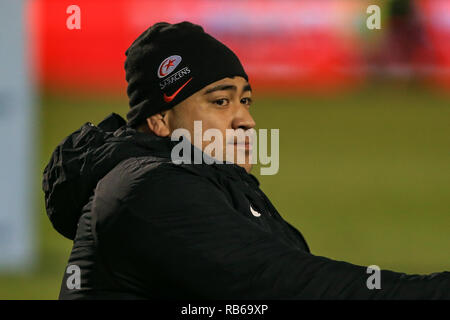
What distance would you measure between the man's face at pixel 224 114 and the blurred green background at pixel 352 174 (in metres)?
4.00

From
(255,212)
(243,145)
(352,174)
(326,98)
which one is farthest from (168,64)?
(326,98)

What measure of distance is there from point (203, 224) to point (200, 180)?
0.45 feet

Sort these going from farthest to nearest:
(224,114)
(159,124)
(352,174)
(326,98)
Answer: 1. (326,98)
2. (352,174)
3. (159,124)
4. (224,114)

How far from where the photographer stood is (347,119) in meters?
16.3

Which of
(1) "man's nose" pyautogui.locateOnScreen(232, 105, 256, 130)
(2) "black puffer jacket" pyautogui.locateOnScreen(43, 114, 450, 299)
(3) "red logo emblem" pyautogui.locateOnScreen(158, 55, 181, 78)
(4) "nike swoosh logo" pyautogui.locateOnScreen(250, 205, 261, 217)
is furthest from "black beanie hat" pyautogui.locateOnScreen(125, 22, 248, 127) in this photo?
(4) "nike swoosh logo" pyautogui.locateOnScreen(250, 205, 261, 217)

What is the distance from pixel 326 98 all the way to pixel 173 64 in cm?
1675

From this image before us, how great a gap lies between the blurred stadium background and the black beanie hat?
515cm

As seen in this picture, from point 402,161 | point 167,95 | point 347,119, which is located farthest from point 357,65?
point 167,95

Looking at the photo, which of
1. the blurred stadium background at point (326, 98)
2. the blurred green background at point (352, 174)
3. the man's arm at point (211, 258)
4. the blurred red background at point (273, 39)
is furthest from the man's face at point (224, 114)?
the blurred red background at point (273, 39)

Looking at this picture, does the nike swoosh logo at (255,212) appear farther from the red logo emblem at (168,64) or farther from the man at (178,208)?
the red logo emblem at (168,64)

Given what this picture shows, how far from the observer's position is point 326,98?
18969mm

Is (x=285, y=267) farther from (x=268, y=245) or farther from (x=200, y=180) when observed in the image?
(x=200, y=180)

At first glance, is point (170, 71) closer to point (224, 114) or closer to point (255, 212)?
point (224, 114)
